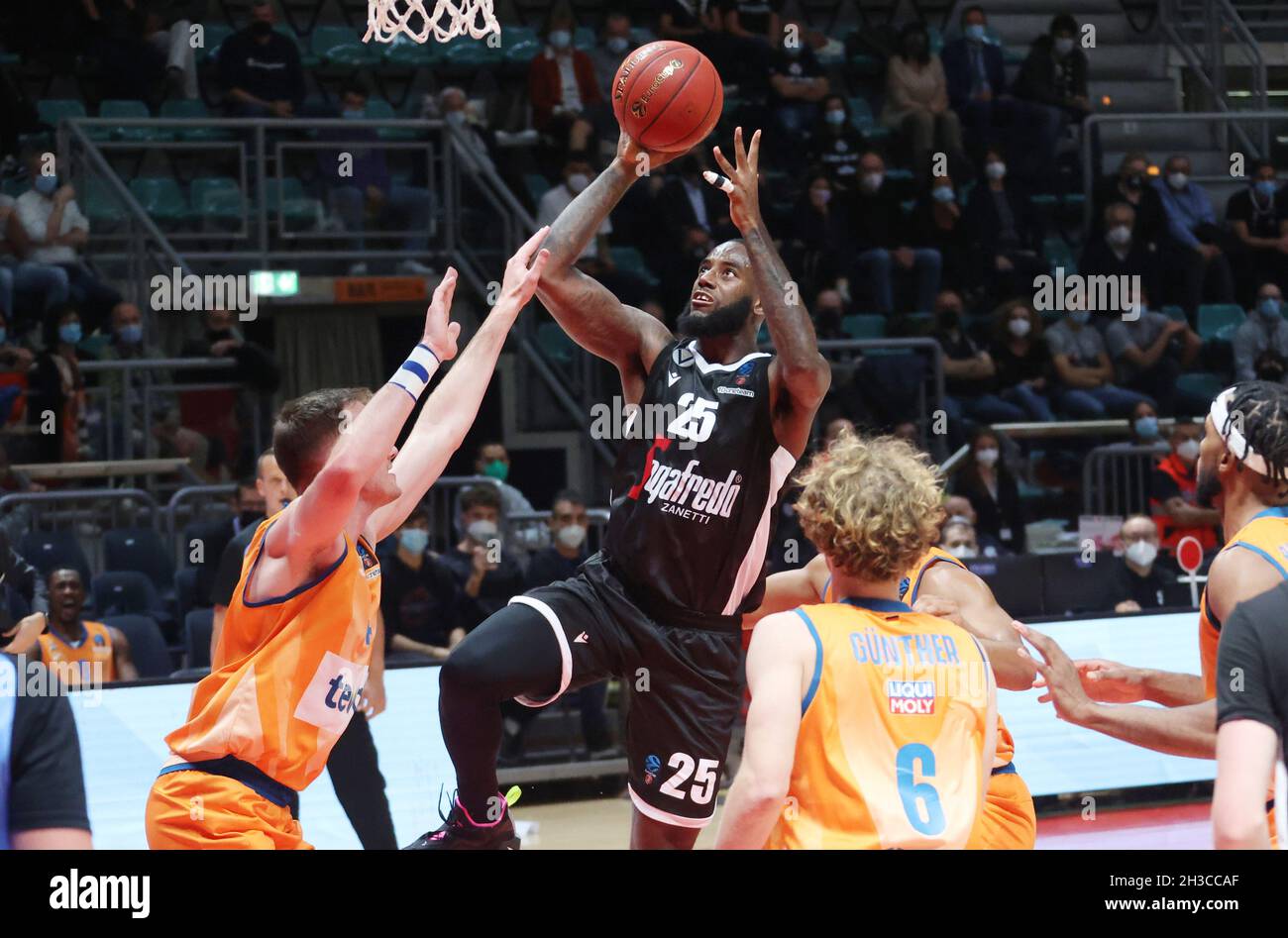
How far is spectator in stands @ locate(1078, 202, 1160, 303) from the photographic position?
43.7 ft

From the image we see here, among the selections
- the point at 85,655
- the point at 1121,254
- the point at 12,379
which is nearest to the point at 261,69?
the point at 12,379

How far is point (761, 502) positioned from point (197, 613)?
3907 mm

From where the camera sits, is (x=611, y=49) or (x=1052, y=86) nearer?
(x=611, y=49)

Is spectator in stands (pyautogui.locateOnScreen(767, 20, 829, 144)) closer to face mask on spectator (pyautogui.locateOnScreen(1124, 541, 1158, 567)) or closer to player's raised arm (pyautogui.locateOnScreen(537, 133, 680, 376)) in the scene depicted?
face mask on spectator (pyautogui.locateOnScreen(1124, 541, 1158, 567))

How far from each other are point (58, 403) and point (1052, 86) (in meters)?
9.08

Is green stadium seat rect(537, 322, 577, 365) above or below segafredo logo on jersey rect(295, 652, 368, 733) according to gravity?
above

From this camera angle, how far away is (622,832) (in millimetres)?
7965

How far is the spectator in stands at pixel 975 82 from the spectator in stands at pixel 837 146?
4.04 feet

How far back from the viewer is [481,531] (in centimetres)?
933

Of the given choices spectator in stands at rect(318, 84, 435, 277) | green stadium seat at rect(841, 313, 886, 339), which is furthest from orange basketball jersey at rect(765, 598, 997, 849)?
green stadium seat at rect(841, 313, 886, 339)

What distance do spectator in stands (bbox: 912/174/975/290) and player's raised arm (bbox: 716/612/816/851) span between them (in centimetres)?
1067

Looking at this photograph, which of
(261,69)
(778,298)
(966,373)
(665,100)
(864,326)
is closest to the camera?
(778,298)

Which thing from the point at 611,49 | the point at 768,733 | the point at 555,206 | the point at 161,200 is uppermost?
the point at 611,49

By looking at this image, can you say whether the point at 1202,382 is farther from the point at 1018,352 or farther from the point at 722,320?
the point at 722,320
